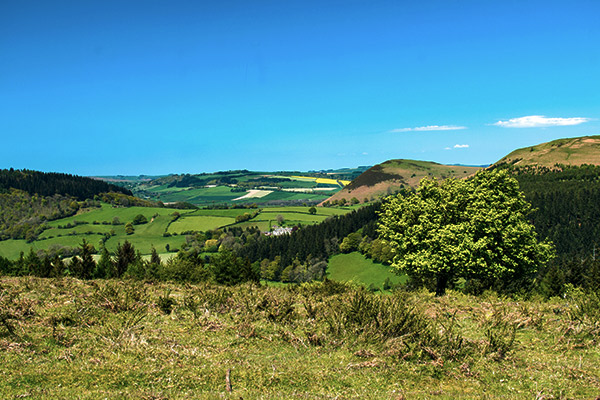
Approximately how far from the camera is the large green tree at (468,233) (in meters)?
29.3

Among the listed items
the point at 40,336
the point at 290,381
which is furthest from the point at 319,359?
the point at 40,336

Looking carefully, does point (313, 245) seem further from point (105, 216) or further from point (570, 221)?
point (105, 216)

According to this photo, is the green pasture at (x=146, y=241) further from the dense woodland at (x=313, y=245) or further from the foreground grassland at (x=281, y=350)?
the foreground grassland at (x=281, y=350)

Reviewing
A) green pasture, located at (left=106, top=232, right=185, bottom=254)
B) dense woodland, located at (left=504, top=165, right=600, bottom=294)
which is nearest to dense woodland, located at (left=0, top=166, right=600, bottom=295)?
dense woodland, located at (left=504, top=165, right=600, bottom=294)

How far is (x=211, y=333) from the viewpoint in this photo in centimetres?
1496

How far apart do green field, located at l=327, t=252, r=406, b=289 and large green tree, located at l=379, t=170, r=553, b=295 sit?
66112mm

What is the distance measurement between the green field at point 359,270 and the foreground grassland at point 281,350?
3241 inches

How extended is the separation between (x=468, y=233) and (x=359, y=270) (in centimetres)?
8683

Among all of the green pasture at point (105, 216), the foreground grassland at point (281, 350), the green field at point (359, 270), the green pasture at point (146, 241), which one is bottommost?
the green field at point (359, 270)

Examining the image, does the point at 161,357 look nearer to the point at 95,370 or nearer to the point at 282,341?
the point at 95,370

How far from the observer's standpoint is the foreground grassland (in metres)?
10.4

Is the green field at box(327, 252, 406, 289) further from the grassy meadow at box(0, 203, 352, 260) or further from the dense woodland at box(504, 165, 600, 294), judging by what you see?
the grassy meadow at box(0, 203, 352, 260)

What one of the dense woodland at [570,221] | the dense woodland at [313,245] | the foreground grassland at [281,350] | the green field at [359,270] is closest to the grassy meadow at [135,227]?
the dense woodland at [313,245]

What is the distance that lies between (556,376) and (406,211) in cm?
2264
